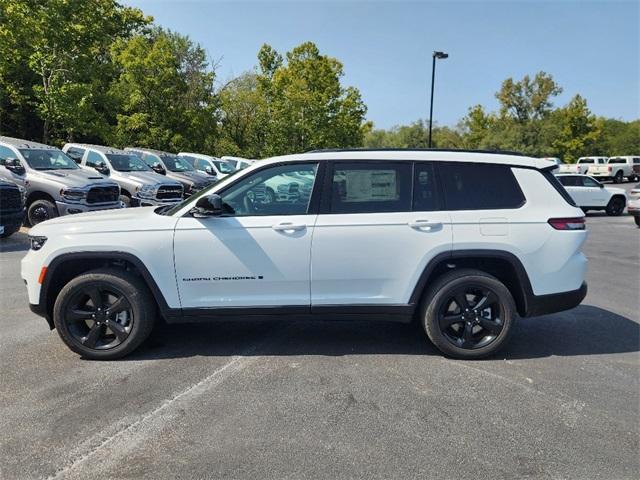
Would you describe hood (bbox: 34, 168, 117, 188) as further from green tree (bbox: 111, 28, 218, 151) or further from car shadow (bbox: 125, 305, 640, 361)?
green tree (bbox: 111, 28, 218, 151)

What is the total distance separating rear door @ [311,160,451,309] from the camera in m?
4.18

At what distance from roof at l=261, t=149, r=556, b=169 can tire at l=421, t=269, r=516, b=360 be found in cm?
100

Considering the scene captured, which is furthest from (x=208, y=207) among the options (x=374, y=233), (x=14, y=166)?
(x=14, y=166)

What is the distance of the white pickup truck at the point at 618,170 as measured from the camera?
128 ft

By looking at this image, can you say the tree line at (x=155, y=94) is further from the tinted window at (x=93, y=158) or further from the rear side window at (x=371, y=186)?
the rear side window at (x=371, y=186)

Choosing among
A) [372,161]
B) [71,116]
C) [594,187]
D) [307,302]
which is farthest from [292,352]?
[594,187]

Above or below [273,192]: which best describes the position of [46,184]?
below

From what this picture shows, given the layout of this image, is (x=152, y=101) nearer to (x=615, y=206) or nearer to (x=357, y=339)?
(x=615, y=206)

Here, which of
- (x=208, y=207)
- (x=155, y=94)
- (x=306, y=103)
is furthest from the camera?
(x=306, y=103)

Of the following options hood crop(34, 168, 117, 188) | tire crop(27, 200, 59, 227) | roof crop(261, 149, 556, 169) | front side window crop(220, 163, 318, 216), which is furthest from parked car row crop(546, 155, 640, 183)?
front side window crop(220, 163, 318, 216)

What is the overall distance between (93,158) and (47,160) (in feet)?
8.70

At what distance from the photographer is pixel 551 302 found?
14.2ft

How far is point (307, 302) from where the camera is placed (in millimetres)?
4262

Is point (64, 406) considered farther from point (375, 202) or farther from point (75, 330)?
point (375, 202)
